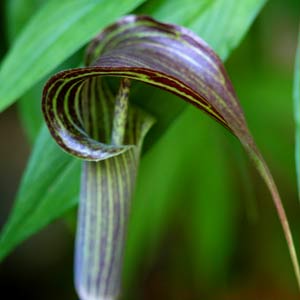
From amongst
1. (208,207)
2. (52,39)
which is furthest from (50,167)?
(208,207)

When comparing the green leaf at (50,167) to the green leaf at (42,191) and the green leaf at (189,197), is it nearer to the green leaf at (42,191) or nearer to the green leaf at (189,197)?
the green leaf at (42,191)

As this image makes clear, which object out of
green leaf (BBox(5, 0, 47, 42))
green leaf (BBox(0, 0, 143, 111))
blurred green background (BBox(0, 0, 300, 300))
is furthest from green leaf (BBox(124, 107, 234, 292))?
green leaf (BBox(0, 0, 143, 111))

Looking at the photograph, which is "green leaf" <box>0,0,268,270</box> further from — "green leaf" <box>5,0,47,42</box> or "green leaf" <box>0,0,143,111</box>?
"green leaf" <box>5,0,47,42</box>

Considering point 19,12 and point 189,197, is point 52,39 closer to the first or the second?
point 19,12

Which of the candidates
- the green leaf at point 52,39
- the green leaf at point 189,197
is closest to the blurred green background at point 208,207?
the green leaf at point 189,197

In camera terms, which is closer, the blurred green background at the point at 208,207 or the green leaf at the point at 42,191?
the green leaf at the point at 42,191

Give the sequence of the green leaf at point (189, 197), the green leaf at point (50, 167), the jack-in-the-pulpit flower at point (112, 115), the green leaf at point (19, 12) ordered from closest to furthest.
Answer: the jack-in-the-pulpit flower at point (112, 115) < the green leaf at point (50, 167) < the green leaf at point (19, 12) < the green leaf at point (189, 197)

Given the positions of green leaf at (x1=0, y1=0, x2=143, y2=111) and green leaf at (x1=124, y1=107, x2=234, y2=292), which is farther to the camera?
green leaf at (x1=124, y1=107, x2=234, y2=292)
